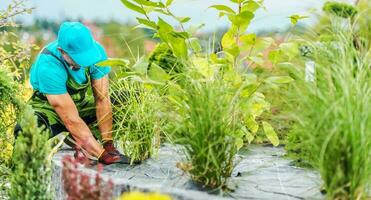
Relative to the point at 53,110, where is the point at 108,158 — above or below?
below

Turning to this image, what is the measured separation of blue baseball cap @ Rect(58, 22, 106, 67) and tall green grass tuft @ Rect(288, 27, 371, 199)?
6.29ft

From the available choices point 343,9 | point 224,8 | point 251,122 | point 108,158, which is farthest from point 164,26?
point 343,9

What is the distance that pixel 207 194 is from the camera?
12.5 ft

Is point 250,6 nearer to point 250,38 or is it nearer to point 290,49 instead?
point 250,38

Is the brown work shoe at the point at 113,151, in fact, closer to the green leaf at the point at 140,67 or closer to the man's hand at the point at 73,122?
the man's hand at the point at 73,122

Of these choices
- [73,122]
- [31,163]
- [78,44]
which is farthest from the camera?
[73,122]

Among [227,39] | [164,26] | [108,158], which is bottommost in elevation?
[108,158]

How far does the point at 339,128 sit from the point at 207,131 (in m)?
0.80

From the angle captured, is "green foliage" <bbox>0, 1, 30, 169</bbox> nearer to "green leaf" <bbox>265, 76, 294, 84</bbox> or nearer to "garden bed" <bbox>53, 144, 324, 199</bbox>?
"garden bed" <bbox>53, 144, 324, 199</bbox>

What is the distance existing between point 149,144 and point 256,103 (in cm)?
87

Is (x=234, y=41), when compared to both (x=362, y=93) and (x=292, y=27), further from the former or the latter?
(x=362, y=93)

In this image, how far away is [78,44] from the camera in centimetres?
505

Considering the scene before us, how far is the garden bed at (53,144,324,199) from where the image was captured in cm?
386

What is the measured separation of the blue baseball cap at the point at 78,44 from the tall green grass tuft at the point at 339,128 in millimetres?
1918
